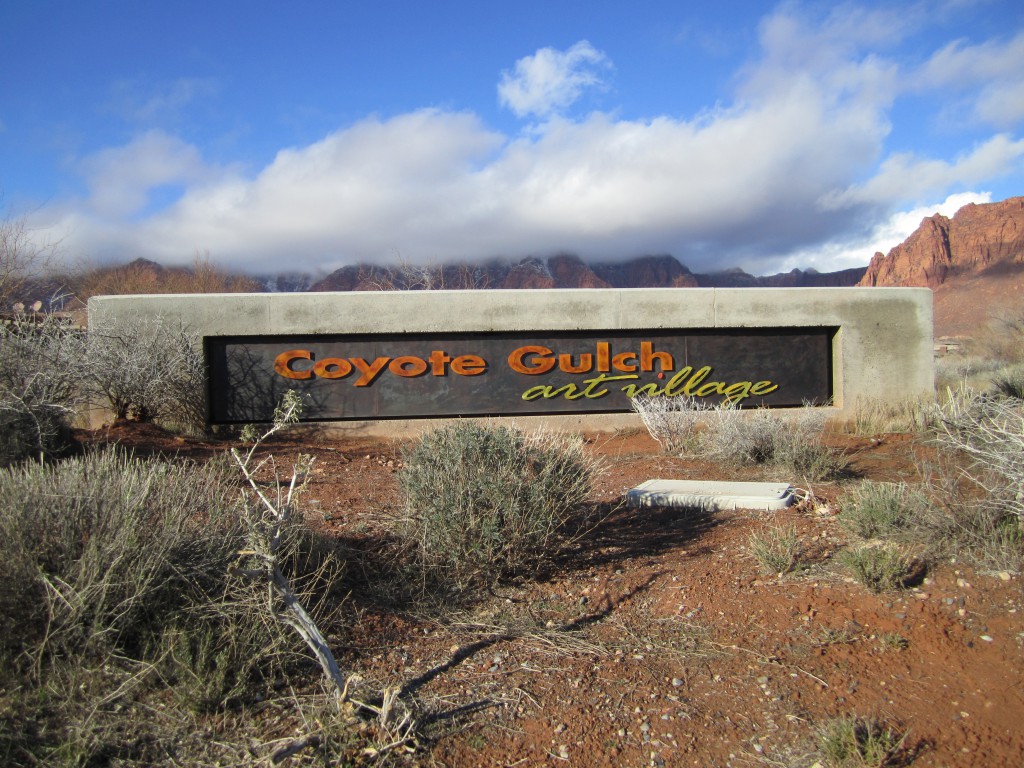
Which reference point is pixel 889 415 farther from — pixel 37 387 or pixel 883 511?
pixel 37 387

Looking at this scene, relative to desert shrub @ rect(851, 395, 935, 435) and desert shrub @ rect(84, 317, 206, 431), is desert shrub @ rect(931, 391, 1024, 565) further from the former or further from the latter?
desert shrub @ rect(84, 317, 206, 431)

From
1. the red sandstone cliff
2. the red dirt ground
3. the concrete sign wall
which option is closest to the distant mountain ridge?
the red sandstone cliff

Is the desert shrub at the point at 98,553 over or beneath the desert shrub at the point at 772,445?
over

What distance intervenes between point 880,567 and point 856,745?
186cm

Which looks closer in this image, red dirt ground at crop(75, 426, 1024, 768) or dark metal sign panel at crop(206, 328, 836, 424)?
red dirt ground at crop(75, 426, 1024, 768)

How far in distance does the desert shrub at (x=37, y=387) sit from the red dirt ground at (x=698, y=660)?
3.68 metres

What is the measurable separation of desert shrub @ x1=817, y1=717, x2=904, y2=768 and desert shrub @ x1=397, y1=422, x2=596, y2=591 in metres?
2.25

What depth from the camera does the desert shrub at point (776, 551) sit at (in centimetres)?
517

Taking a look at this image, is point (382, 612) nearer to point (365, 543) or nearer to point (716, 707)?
point (365, 543)

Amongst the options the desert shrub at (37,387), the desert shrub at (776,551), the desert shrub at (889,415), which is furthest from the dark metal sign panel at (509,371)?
the desert shrub at (776,551)

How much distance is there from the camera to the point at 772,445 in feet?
29.7

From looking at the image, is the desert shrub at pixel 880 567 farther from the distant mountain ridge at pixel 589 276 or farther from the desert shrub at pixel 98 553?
the distant mountain ridge at pixel 589 276

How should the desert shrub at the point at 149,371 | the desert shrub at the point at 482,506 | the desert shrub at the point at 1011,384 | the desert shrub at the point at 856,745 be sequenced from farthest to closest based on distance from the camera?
the desert shrub at the point at 1011,384
the desert shrub at the point at 149,371
the desert shrub at the point at 482,506
the desert shrub at the point at 856,745

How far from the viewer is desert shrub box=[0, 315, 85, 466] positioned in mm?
7512
